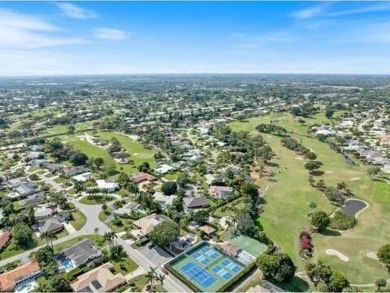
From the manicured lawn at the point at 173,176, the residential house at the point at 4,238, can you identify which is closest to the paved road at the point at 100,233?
the residential house at the point at 4,238

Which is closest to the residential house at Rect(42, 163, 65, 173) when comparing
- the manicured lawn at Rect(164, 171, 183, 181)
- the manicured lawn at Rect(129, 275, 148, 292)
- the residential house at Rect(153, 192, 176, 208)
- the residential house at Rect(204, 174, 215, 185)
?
the manicured lawn at Rect(164, 171, 183, 181)

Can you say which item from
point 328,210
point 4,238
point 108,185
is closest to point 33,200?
point 4,238

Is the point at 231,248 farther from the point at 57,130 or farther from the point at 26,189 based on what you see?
the point at 57,130

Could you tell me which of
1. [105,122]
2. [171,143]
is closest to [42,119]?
[105,122]

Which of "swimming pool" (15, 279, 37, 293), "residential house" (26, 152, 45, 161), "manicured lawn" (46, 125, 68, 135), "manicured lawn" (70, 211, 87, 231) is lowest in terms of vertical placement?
"swimming pool" (15, 279, 37, 293)

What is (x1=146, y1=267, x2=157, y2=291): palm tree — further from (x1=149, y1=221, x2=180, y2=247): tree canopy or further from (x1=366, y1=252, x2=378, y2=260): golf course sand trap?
(x1=366, y1=252, x2=378, y2=260): golf course sand trap
